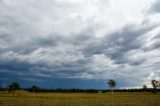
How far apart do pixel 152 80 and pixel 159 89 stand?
8237 millimetres

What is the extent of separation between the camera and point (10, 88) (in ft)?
Result: 568

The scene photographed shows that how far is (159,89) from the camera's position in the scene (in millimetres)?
191875

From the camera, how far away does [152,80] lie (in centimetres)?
19500

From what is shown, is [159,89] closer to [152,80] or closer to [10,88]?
[152,80]

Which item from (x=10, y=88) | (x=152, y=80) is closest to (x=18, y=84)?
(x=10, y=88)

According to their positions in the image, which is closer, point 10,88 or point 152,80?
point 10,88

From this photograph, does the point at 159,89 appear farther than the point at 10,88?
Yes

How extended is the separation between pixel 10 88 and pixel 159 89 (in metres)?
106

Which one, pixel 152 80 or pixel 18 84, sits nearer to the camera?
pixel 18 84

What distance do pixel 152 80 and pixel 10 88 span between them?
103 meters

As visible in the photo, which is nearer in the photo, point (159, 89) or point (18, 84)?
point (18, 84)

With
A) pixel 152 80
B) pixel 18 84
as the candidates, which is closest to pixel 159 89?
pixel 152 80

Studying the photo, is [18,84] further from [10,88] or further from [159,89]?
[159,89]

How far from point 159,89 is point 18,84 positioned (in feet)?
334
